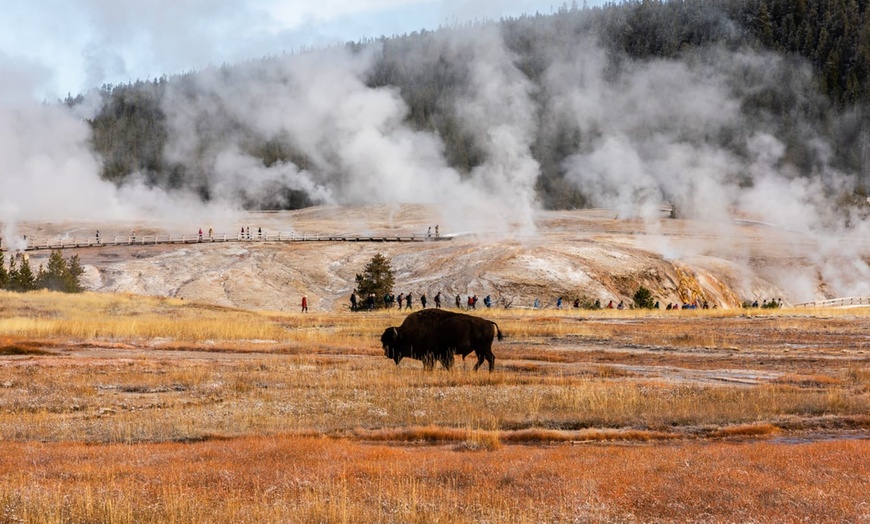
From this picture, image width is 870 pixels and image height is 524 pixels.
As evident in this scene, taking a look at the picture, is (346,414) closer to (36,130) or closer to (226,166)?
(36,130)

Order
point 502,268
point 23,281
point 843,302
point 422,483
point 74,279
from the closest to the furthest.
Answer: point 422,483
point 23,281
point 74,279
point 502,268
point 843,302

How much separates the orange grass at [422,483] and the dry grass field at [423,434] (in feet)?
0.12

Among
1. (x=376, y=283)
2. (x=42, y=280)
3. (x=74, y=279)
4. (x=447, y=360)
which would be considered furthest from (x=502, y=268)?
(x=447, y=360)

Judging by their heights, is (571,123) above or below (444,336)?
above

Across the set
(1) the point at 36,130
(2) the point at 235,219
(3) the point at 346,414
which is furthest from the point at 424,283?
(1) the point at 36,130

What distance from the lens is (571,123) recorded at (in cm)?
18600

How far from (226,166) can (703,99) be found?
301ft

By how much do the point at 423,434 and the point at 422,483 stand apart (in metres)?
4.08

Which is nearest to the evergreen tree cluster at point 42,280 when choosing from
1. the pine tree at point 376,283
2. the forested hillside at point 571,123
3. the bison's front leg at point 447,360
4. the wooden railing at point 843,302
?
the pine tree at point 376,283

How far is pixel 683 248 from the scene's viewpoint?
274ft

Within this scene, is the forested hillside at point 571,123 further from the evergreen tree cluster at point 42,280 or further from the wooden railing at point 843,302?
the evergreen tree cluster at point 42,280

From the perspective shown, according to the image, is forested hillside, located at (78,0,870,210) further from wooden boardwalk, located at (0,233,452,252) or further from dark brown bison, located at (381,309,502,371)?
dark brown bison, located at (381,309,502,371)

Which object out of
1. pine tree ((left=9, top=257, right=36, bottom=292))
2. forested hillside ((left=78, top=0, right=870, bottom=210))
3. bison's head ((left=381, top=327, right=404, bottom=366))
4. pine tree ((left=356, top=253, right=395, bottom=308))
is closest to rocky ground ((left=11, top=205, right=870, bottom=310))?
pine tree ((left=356, top=253, right=395, bottom=308))

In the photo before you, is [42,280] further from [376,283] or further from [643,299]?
[643,299]
